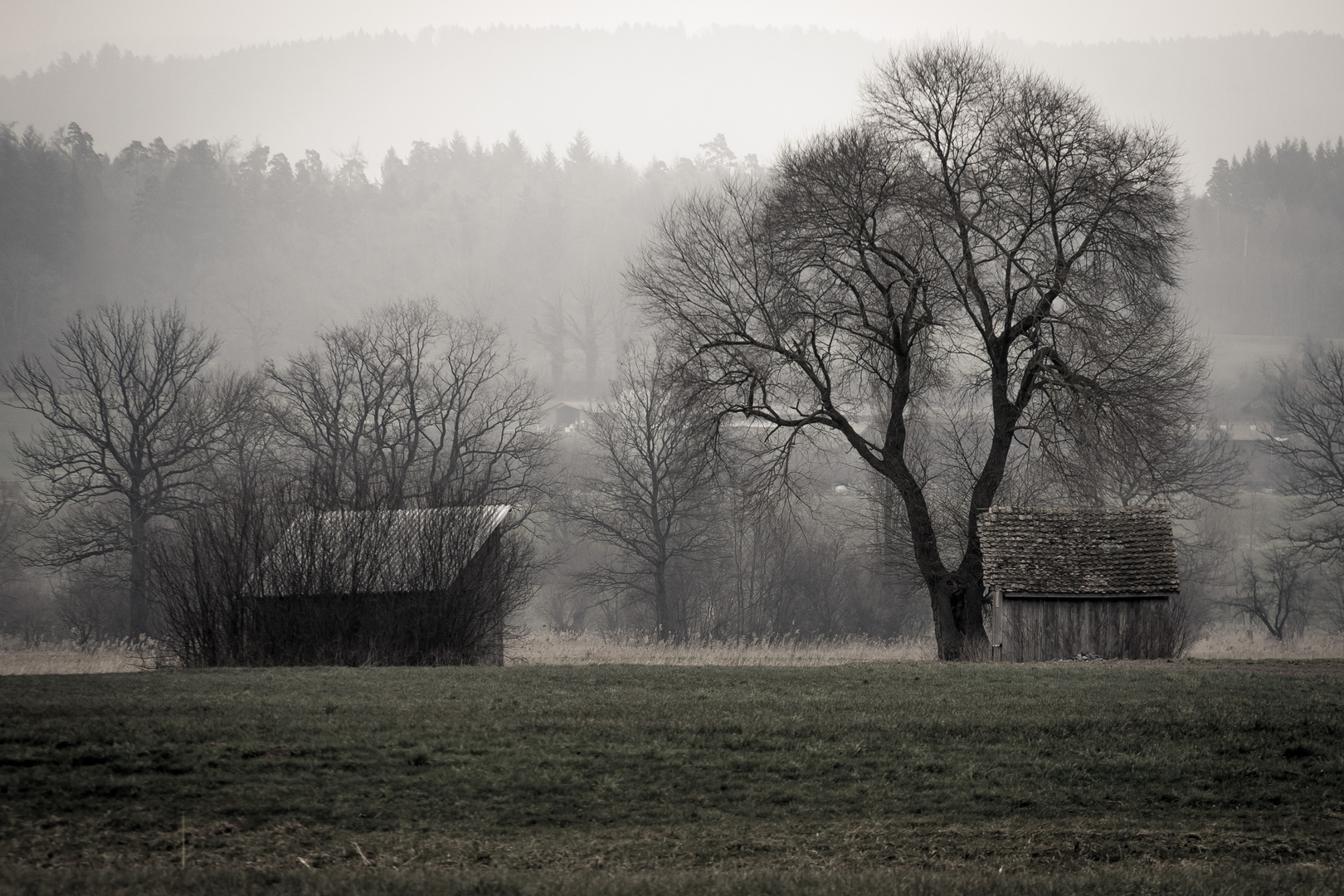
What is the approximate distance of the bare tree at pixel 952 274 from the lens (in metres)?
22.7

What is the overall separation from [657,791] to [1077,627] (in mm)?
17973

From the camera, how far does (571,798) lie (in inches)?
358

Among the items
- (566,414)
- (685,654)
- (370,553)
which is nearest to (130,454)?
(370,553)

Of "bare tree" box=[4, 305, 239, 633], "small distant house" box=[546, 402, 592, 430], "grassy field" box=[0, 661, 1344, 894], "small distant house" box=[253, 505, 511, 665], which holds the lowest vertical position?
"grassy field" box=[0, 661, 1344, 894]

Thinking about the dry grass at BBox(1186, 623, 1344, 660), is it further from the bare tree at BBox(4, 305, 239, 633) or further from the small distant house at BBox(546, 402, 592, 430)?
the small distant house at BBox(546, 402, 592, 430)

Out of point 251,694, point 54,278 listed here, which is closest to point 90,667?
point 251,694

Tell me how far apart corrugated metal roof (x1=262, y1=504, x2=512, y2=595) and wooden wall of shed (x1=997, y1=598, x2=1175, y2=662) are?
12.8m

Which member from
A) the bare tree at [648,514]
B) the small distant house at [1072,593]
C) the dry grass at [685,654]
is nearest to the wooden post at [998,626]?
the small distant house at [1072,593]

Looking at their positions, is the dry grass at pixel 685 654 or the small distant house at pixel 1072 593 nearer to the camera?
the small distant house at pixel 1072 593

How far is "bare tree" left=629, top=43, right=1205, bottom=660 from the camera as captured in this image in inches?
894

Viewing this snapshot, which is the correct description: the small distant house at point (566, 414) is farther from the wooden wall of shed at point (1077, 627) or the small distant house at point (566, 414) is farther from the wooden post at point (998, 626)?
the wooden wall of shed at point (1077, 627)

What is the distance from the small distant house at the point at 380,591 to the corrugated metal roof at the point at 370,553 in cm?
2

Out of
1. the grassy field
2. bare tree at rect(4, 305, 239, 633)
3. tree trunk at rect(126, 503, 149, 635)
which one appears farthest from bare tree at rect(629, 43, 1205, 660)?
bare tree at rect(4, 305, 239, 633)

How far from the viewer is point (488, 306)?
4624 inches
